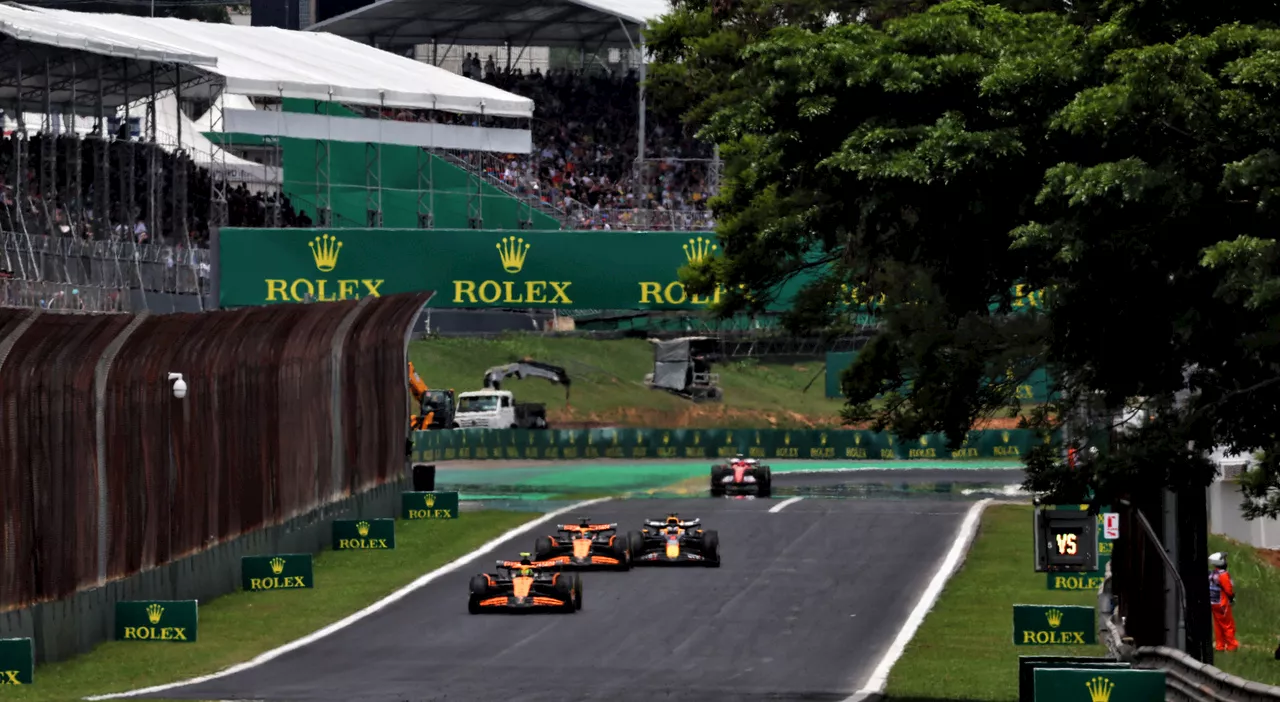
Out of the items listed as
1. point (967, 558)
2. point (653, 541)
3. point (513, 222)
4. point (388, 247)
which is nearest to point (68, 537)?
point (653, 541)

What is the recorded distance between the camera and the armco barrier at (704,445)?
190ft

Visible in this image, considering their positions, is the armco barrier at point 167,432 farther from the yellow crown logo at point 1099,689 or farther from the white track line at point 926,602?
the yellow crown logo at point 1099,689

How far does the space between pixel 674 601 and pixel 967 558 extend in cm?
795

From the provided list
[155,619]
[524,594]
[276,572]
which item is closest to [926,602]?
[524,594]

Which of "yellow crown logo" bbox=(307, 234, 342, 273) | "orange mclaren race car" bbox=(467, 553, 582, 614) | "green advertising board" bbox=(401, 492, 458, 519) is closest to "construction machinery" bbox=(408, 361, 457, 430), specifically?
"yellow crown logo" bbox=(307, 234, 342, 273)

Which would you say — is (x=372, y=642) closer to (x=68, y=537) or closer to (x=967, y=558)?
(x=68, y=537)

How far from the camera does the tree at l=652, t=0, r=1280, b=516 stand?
1482cm

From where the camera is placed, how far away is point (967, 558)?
1421 inches

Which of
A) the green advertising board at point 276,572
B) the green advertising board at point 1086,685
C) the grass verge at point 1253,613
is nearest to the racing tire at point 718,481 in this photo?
the grass verge at point 1253,613

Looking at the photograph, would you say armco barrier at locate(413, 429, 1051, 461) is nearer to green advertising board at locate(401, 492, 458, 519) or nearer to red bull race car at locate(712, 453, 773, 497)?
red bull race car at locate(712, 453, 773, 497)

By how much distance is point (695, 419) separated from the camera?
63469 mm

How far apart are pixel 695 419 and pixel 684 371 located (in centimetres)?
213

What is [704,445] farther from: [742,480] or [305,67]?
[305,67]

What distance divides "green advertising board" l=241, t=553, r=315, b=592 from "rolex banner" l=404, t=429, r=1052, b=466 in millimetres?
26910
